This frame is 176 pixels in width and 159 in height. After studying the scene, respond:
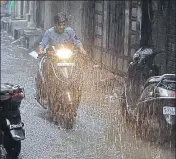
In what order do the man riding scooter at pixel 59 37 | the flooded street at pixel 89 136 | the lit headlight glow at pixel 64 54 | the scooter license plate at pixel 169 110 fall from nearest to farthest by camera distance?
the scooter license plate at pixel 169 110 → the flooded street at pixel 89 136 → the lit headlight glow at pixel 64 54 → the man riding scooter at pixel 59 37

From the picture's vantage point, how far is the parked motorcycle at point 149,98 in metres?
6.90

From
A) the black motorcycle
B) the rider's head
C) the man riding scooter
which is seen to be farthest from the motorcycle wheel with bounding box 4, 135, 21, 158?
the rider's head

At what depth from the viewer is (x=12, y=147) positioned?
22.7ft

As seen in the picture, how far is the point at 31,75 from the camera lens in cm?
1473

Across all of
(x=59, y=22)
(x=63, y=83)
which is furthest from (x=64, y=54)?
Answer: (x=59, y=22)

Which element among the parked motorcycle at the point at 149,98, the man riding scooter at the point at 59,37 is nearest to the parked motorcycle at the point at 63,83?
the man riding scooter at the point at 59,37

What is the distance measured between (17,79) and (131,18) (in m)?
3.63

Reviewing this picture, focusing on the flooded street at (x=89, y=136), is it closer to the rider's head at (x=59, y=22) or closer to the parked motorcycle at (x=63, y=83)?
the parked motorcycle at (x=63, y=83)

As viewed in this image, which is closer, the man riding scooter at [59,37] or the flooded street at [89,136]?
the flooded street at [89,136]

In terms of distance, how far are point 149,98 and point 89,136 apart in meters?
1.32

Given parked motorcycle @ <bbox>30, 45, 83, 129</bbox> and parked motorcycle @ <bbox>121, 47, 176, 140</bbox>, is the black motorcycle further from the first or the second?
parked motorcycle @ <bbox>30, 45, 83, 129</bbox>

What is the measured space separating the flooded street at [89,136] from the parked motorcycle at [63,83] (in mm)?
215

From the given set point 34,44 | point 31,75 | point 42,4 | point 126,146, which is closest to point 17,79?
point 31,75

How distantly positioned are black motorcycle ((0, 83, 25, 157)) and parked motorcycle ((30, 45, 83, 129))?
2.09m
